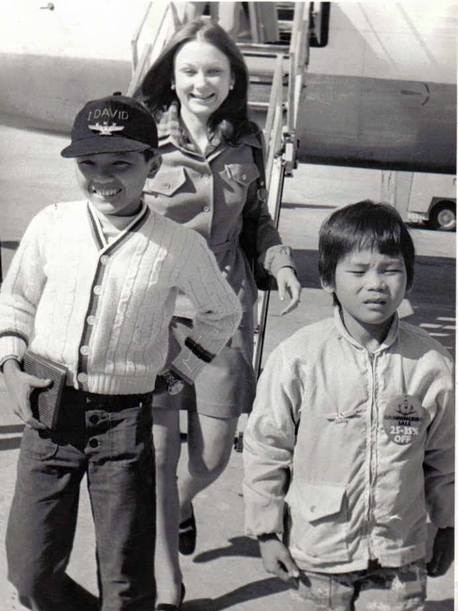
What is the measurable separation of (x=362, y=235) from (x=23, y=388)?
Answer: 937mm

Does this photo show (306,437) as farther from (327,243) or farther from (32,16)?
(32,16)

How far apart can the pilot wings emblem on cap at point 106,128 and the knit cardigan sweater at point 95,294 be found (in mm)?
203

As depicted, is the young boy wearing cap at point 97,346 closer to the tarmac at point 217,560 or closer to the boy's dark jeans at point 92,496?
the boy's dark jeans at point 92,496

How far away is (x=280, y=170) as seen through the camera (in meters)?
5.68

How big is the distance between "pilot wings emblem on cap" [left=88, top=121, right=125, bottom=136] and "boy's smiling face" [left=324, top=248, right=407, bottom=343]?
2.16 ft

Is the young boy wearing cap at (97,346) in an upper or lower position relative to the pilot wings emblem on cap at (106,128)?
lower

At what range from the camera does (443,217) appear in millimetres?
18047

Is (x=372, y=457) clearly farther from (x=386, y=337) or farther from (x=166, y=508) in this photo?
(x=166, y=508)

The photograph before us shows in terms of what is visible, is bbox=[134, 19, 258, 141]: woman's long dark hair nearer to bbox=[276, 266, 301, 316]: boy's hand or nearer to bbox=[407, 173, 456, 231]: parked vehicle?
bbox=[276, 266, 301, 316]: boy's hand

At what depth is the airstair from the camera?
6027 millimetres

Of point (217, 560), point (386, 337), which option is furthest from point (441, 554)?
point (217, 560)

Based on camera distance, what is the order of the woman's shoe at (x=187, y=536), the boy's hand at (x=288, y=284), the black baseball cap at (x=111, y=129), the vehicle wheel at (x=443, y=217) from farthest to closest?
the vehicle wheel at (x=443, y=217), the woman's shoe at (x=187, y=536), the boy's hand at (x=288, y=284), the black baseball cap at (x=111, y=129)

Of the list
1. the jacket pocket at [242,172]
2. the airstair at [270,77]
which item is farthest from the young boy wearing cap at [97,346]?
the airstair at [270,77]

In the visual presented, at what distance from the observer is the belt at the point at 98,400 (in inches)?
99.3
